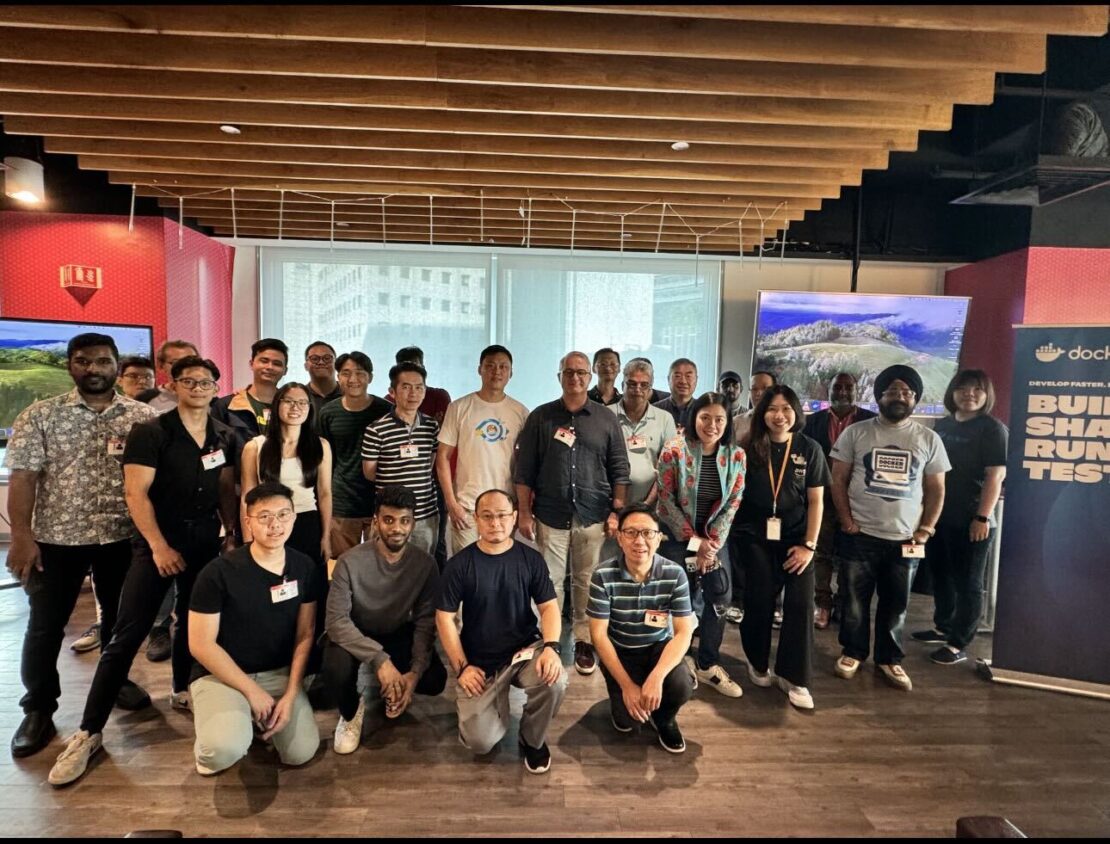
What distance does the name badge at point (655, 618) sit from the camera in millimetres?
2516

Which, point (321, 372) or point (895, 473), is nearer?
point (895, 473)

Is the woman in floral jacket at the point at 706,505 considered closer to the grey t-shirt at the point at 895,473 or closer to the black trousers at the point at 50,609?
the grey t-shirt at the point at 895,473

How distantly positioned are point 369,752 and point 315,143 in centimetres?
353

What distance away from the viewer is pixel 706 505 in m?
2.91

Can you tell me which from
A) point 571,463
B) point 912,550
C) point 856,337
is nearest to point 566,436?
point 571,463

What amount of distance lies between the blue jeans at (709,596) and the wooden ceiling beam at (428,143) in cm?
257

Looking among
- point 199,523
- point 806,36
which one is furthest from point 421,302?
point 806,36

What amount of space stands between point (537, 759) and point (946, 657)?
2524 millimetres

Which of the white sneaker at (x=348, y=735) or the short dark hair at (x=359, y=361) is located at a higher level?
the short dark hair at (x=359, y=361)

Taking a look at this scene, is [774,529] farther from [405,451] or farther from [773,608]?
[405,451]

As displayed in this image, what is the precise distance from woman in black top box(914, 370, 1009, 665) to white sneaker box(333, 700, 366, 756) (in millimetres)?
3140

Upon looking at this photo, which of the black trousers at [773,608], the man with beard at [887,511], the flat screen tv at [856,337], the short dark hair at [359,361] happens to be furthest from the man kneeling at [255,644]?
the flat screen tv at [856,337]

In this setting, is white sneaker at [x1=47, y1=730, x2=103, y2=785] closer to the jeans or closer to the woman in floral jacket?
the woman in floral jacket

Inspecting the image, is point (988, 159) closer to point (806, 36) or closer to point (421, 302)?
point (806, 36)
